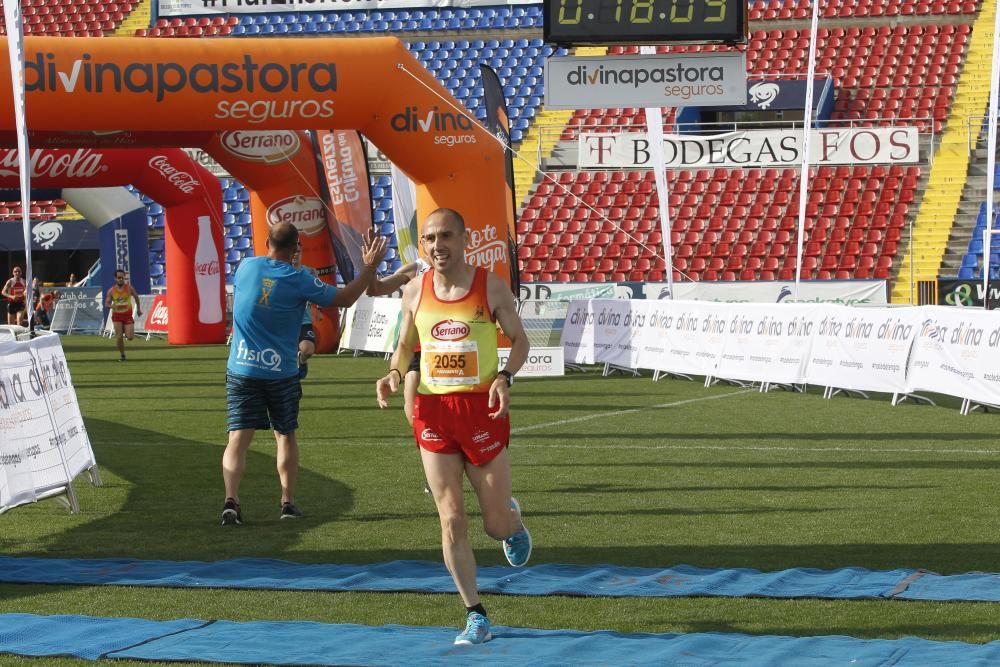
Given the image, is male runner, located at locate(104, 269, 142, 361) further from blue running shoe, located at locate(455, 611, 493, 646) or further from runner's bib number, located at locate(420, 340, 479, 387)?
blue running shoe, located at locate(455, 611, 493, 646)

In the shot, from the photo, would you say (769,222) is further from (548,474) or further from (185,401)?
(548,474)

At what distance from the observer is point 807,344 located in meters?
19.2

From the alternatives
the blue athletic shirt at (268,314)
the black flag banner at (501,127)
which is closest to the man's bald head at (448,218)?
the blue athletic shirt at (268,314)

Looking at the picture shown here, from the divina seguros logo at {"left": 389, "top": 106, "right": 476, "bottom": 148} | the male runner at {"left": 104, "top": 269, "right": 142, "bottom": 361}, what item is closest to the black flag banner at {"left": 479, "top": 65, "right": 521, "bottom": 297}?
the divina seguros logo at {"left": 389, "top": 106, "right": 476, "bottom": 148}

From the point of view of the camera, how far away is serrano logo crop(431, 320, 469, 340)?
20.3 ft

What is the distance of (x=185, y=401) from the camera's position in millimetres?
18906

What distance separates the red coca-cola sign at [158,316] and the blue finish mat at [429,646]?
3048cm

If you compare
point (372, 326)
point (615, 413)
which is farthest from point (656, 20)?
point (372, 326)

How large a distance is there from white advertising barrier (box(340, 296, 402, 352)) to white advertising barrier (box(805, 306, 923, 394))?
1087 centimetres

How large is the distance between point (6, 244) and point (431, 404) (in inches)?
1495

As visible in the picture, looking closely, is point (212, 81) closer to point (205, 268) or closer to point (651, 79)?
point (651, 79)

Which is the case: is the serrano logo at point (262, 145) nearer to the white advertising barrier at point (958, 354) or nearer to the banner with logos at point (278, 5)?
the white advertising barrier at point (958, 354)

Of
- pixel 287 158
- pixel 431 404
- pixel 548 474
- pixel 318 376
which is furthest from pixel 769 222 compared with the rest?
pixel 431 404

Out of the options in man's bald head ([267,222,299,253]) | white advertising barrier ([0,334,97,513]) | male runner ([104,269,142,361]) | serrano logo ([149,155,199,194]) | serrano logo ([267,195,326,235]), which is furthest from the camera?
serrano logo ([149,155,199,194])
